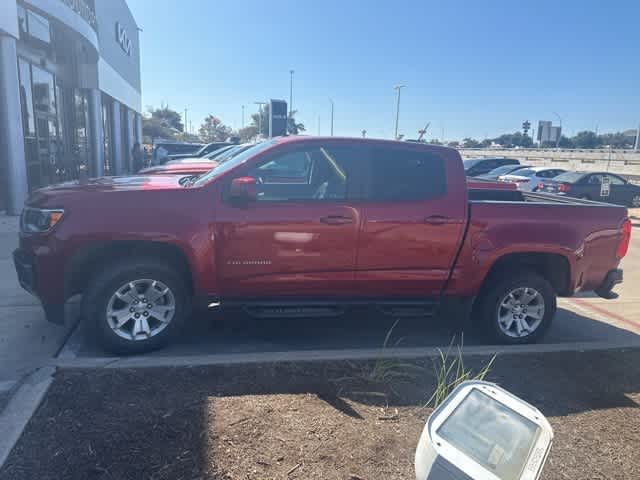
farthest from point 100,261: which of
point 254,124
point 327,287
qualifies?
point 254,124

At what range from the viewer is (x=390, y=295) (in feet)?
15.7

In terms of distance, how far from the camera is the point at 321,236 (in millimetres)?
4441

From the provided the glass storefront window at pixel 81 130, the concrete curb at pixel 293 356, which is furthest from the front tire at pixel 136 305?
the glass storefront window at pixel 81 130

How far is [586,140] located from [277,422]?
107374 mm

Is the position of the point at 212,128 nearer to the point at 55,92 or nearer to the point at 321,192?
the point at 55,92

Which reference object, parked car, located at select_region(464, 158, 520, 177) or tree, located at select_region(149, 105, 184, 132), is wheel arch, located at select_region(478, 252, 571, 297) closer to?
parked car, located at select_region(464, 158, 520, 177)

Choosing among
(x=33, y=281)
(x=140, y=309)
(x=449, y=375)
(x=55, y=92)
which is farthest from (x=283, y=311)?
(x=55, y=92)

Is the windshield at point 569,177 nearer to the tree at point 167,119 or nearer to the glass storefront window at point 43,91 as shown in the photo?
the glass storefront window at point 43,91

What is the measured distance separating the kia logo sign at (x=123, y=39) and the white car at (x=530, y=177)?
63.3 feet

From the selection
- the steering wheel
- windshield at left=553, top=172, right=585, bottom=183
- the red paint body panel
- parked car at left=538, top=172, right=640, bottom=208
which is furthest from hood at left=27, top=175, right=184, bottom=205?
windshield at left=553, top=172, right=585, bottom=183

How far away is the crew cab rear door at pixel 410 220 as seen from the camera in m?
4.57

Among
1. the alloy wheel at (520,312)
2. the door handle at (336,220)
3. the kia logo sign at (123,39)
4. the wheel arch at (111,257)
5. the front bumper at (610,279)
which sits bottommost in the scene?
the alloy wheel at (520,312)

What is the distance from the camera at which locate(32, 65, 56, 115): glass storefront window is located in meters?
13.8

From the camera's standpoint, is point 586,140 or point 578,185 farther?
point 586,140
